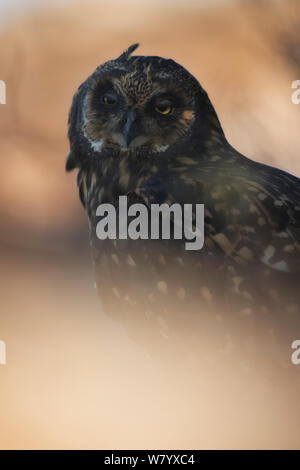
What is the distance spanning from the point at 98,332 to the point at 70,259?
1.69 feet

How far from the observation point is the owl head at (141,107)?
1.07m

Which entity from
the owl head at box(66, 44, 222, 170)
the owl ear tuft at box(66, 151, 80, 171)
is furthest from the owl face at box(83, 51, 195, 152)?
the owl ear tuft at box(66, 151, 80, 171)

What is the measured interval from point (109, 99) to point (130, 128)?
3.9 inches

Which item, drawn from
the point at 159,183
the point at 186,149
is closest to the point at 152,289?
the point at 159,183

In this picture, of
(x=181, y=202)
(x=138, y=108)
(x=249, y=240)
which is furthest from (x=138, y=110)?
(x=249, y=240)

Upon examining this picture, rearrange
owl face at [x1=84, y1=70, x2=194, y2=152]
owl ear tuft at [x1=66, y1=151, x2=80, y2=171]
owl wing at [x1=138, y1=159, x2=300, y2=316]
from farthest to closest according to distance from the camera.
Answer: owl ear tuft at [x1=66, y1=151, x2=80, y2=171] < owl face at [x1=84, y1=70, x2=194, y2=152] < owl wing at [x1=138, y1=159, x2=300, y2=316]

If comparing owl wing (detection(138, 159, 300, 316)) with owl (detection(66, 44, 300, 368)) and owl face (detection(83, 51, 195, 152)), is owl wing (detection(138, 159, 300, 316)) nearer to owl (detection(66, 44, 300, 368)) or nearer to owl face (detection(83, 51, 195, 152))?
owl (detection(66, 44, 300, 368))

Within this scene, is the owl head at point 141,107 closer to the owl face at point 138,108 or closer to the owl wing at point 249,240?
the owl face at point 138,108

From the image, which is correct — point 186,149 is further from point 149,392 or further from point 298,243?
point 149,392

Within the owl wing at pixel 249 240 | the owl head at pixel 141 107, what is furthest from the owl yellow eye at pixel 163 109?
the owl wing at pixel 249 240

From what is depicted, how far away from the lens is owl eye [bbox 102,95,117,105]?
1101mm

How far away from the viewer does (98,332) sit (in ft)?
5.28

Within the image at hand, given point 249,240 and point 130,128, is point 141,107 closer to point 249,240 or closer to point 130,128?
point 130,128

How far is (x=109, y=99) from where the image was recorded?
1109 mm
